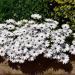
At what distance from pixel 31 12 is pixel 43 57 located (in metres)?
0.74

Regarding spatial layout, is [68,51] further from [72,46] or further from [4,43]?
[4,43]

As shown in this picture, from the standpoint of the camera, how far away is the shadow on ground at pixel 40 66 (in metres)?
4.42

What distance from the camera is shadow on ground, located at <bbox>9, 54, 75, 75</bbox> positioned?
174 inches

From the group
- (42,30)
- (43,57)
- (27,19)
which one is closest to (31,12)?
(27,19)

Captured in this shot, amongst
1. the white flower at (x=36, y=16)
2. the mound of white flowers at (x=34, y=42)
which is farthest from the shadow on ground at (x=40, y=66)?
the white flower at (x=36, y=16)

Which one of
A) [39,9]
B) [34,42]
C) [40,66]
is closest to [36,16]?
[39,9]

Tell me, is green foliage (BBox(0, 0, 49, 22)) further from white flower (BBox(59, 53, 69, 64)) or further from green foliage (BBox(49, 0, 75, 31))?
white flower (BBox(59, 53, 69, 64))

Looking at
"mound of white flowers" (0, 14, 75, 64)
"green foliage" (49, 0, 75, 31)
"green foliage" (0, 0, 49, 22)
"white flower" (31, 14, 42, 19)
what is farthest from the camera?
"green foliage" (49, 0, 75, 31)

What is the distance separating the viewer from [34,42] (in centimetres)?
437

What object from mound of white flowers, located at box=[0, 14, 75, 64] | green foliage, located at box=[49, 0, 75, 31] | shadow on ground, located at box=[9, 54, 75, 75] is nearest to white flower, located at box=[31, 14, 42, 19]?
mound of white flowers, located at box=[0, 14, 75, 64]

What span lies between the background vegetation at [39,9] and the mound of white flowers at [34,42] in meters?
0.24

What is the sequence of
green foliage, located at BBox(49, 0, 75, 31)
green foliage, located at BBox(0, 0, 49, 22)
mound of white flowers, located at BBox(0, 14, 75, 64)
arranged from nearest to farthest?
mound of white flowers, located at BBox(0, 14, 75, 64) < green foliage, located at BBox(0, 0, 49, 22) < green foliage, located at BBox(49, 0, 75, 31)

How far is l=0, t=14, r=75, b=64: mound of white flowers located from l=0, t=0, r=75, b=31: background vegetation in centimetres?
24

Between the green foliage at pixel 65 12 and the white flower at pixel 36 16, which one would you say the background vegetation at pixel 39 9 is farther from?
the white flower at pixel 36 16
